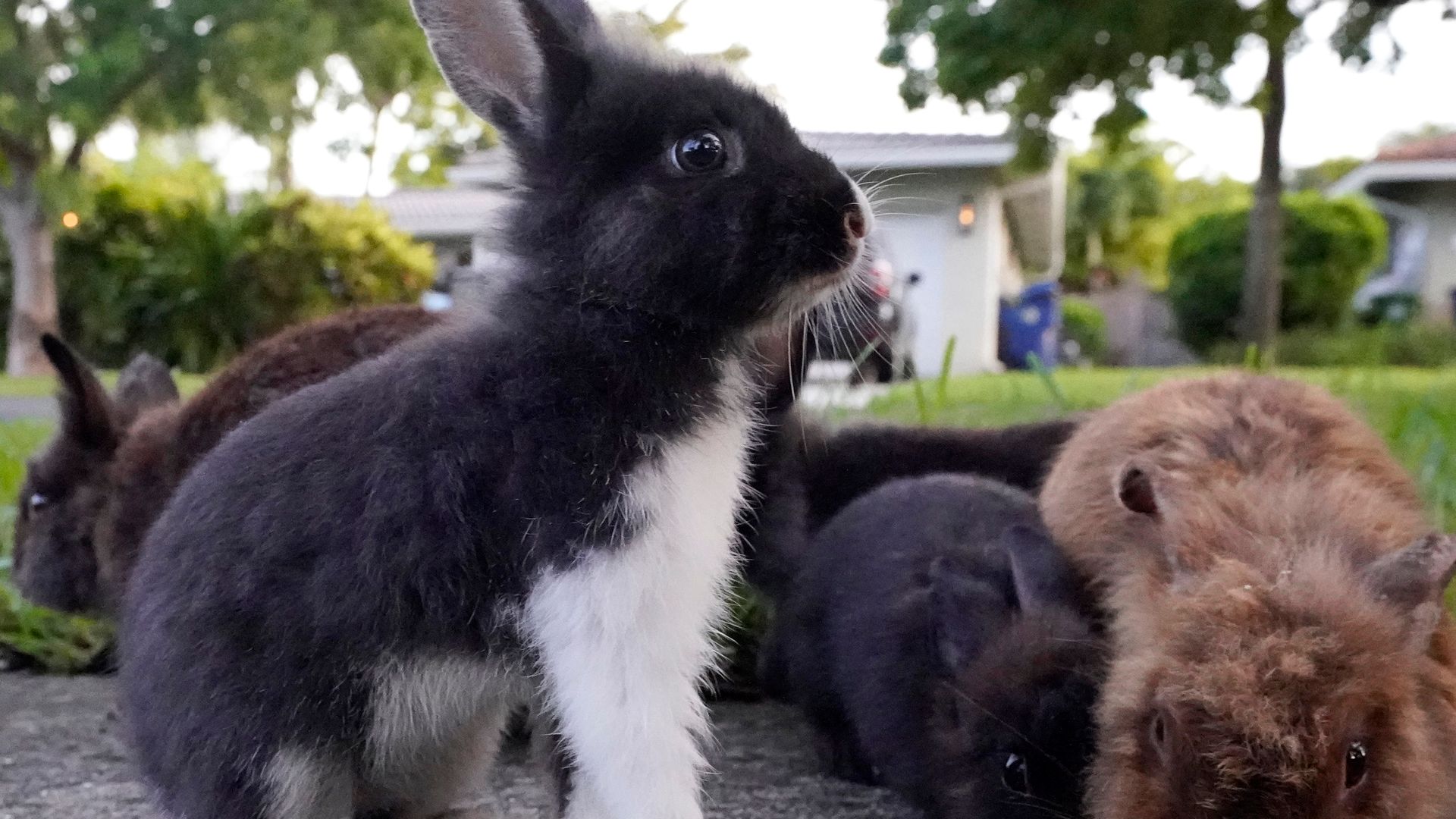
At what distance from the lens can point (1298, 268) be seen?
68.7 feet

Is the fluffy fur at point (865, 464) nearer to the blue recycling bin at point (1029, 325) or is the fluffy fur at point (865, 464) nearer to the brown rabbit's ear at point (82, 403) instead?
the brown rabbit's ear at point (82, 403)

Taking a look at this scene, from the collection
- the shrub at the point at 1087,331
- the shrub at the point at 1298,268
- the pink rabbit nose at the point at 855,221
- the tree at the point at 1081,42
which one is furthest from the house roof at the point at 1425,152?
the pink rabbit nose at the point at 855,221

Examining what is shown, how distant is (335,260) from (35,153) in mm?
4072

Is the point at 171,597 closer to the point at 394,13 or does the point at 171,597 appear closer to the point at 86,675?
the point at 86,675

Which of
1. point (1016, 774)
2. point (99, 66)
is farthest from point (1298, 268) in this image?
point (1016, 774)

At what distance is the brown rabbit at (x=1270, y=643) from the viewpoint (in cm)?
157

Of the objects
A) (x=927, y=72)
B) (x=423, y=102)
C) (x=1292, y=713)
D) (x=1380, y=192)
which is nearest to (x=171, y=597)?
(x=1292, y=713)

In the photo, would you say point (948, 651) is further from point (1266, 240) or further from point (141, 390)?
point (1266, 240)

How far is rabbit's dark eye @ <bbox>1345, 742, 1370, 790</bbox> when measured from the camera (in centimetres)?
162

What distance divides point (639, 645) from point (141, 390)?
2508 mm

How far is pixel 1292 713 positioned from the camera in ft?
5.13

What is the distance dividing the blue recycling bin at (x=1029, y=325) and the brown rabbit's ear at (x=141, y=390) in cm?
1953

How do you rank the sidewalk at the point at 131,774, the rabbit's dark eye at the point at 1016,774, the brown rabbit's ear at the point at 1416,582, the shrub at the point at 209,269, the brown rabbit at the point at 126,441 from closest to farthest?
the brown rabbit's ear at the point at 1416,582
the rabbit's dark eye at the point at 1016,774
the sidewalk at the point at 131,774
the brown rabbit at the point at 126,441
the shrub at the point at 209,269

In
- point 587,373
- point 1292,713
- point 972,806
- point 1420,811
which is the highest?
point 587,373
